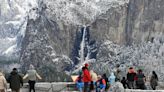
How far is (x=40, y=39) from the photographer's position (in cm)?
15925

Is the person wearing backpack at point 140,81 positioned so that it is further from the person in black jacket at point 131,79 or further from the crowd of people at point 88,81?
the person in black jacket at point 131,79

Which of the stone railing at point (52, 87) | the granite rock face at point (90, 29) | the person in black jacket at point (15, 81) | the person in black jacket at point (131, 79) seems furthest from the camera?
the granite rock face at point (90, 29)

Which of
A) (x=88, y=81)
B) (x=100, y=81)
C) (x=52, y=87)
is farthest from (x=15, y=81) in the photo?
(x=100, y=81)

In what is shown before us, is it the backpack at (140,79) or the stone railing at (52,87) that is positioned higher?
the backpack at (140,79)

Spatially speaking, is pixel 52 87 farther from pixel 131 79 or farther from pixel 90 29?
pixel 90 29

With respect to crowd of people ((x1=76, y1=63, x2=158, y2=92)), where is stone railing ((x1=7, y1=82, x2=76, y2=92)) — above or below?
below

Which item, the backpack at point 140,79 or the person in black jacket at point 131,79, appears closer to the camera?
the backpack at point 140,79

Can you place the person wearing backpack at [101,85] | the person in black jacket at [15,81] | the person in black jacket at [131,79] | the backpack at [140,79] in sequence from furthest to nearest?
the person in black jacket at [131,79] < the backpack at [140,79] < the person wearing backpack at [101,85] < the person in black jacket at [15,81]

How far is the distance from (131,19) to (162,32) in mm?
16720

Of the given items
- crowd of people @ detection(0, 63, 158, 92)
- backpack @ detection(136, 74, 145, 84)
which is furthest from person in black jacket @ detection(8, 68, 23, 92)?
backpack @ detection(136, 74, 145, 84)

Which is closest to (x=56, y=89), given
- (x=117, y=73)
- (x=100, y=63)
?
(x=117, y=73)

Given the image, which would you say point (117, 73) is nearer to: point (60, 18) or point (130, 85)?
point (130, 85)

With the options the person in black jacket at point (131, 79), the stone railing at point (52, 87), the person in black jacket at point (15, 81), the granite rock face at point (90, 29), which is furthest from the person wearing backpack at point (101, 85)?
the granite rock face at point (90, 29)

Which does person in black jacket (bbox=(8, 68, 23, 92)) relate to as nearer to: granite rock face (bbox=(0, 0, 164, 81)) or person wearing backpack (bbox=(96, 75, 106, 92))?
person wearing backpack (bbox=(96, 75, 106, 92))
